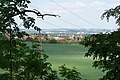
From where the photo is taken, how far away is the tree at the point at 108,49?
2881 millimetres

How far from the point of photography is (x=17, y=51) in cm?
262

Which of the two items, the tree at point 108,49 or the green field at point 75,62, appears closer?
the tree at point 108,49

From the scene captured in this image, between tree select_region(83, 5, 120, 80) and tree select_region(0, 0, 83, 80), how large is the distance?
48 centimetres

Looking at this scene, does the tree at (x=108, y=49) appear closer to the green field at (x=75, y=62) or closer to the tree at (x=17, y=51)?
the tree at (x=17, y=51)

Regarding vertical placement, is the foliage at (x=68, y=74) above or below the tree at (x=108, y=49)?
below

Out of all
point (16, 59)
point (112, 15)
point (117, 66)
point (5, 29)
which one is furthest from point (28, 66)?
point (112, 15)

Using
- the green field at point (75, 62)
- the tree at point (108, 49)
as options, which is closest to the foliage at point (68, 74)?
the tree at point (108, 49)

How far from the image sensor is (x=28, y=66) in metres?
2.85

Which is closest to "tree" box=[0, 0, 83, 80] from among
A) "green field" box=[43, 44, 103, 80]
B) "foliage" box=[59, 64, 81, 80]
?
"foliage" box=[59, 64, 81, 80]

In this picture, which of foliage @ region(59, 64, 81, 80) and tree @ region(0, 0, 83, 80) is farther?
foliage @ region(59, 64, 81, 80)

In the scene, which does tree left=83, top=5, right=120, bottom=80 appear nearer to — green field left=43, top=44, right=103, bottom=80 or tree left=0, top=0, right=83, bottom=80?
tree left=0, top=0, right=83, bottom=80

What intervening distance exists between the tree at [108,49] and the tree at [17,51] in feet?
1.58

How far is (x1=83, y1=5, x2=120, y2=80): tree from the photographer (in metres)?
2.88

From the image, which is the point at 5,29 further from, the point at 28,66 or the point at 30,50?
the point at 30,50
